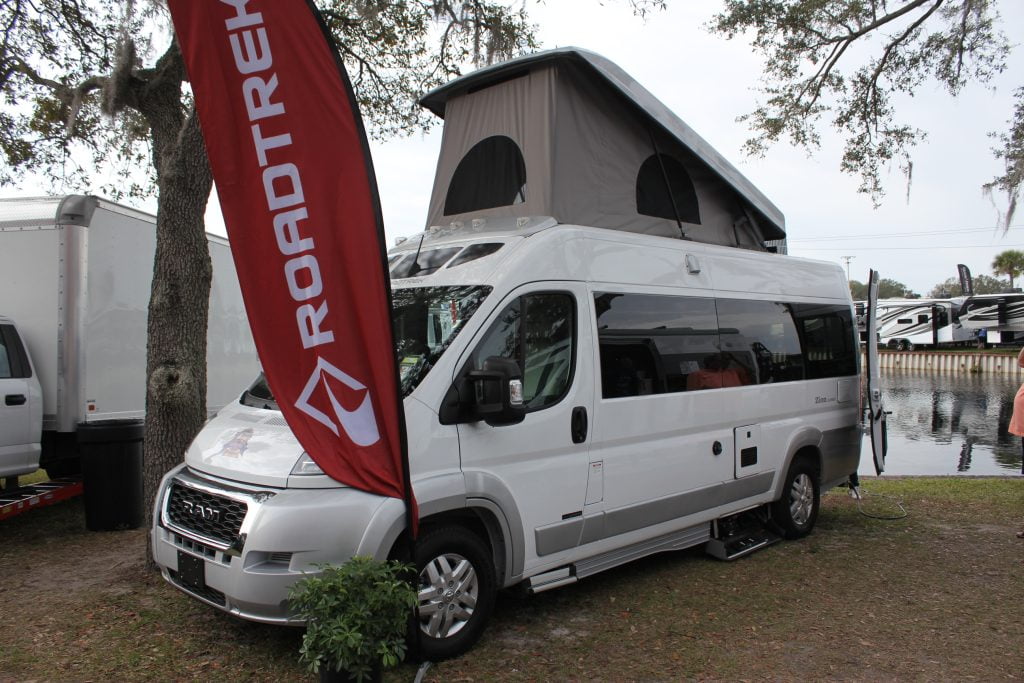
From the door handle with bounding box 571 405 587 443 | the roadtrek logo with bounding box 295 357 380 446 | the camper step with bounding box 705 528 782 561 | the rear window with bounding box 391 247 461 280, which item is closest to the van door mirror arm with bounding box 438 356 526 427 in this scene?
the roadtrek logo with bounding box 295 357 380 446

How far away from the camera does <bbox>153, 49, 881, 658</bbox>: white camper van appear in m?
3.91

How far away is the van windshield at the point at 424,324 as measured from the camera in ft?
13.5

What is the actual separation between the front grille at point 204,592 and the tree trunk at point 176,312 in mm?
1670

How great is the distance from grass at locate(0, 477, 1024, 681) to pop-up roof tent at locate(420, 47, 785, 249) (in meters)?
2.72

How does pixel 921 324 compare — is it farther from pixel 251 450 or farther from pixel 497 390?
pixel 251 450

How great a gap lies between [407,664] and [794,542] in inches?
167

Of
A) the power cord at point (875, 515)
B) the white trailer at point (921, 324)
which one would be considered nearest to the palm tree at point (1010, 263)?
the white trailer at point (921, 324)

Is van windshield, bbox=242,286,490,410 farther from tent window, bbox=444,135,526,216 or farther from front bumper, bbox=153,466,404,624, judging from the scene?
tent window, bbox=444,135,526,216

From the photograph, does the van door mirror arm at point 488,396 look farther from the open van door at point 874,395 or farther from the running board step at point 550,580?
the open van door at point 874,395

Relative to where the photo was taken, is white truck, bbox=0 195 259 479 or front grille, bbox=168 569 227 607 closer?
front grille, bbox=168 569 227 607

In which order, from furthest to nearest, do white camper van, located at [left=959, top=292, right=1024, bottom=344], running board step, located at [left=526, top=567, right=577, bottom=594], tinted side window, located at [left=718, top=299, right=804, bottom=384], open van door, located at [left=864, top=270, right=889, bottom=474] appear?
1. white camper van, located at [left=959, top=292, right=1024, bottom=344]
2. open van door, located at [left=864, top=270, right=889, bottom=474]
3. tinted side window, located at [left=718, top=299, right=804, bottom=384]
4. running board step, located at [left=526, top=567, right=577, bottom=594]

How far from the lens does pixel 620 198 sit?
573cm

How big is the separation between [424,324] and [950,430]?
17519mm

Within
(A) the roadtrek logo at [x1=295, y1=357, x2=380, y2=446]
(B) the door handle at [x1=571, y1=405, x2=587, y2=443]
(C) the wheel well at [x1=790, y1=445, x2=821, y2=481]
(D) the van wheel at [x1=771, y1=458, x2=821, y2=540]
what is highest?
(A) the roadtrek logo at [x1=295, y1=357, x2=380, y2=446]
